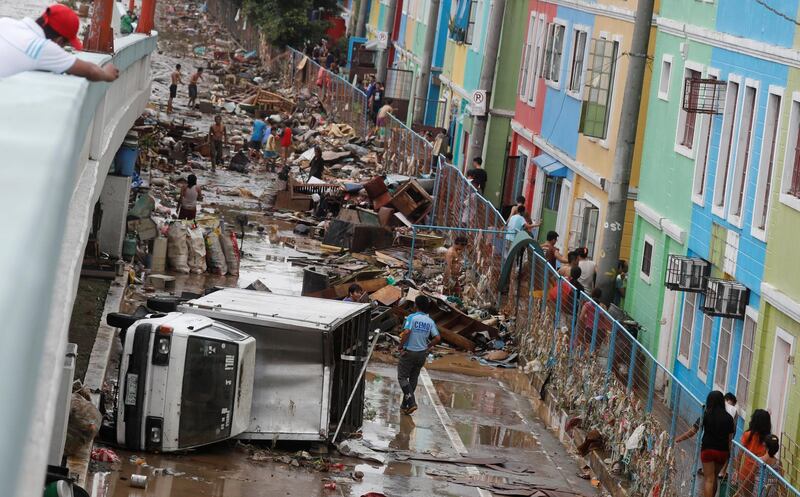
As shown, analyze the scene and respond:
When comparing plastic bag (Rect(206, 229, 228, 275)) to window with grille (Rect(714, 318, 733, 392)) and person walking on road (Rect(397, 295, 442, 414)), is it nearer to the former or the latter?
person walking on road (Rect(397, 295, 442, 414))

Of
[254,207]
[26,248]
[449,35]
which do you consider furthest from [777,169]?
[449,35]

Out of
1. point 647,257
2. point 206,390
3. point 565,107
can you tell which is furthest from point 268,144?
point 206,390

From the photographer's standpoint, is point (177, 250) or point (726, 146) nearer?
point (726, 146)

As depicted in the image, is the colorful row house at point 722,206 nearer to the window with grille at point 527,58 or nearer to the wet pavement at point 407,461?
the wet pavement at point 407,461

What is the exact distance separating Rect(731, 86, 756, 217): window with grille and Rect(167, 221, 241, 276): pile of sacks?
9733 mm

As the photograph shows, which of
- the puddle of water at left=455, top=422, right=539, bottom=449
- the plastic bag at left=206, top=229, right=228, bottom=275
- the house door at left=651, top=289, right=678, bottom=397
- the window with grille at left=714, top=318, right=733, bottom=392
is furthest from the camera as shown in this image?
the plastic bag at left=206, top=229, right=228, bottom=275

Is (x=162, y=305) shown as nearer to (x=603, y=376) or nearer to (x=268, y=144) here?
(x=603, y=376)

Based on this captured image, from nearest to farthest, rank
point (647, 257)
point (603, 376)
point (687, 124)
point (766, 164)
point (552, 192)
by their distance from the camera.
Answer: point (766, 164) → point (603, 376) → point (687, 124) → point (647, 257) → point (552, 192)

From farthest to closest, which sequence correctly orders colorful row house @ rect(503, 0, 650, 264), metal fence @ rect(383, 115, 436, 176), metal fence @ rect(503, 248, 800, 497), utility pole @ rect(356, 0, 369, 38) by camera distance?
utility pole @ rect(356, 0, 369, 38)
metal fence @ rect(383, 115, 436, 176)
colorful row house @ rect(503, 0, 650, 264)
metal fence @ rect(503, 248, 800, 497)

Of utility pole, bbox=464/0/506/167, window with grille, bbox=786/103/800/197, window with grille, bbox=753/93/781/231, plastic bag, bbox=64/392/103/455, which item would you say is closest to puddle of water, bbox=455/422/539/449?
window with grille, bbox=753/93/781/231

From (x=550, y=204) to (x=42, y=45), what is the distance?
2599 cm

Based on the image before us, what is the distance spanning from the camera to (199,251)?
987 inches

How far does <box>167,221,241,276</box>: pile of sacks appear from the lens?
24.7 metres

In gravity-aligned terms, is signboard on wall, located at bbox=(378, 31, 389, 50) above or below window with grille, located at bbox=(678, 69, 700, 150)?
above
